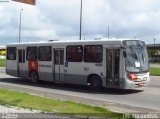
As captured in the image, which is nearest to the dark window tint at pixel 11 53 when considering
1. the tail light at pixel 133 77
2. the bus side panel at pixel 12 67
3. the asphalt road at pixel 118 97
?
the bus side panel at pixel 12 67

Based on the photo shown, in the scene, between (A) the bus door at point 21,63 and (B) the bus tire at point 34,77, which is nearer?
(B) the bus tire at point 34,77

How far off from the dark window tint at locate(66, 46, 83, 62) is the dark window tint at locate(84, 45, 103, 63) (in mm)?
444

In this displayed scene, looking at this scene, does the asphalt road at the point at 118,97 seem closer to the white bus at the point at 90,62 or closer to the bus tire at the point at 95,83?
the bus tire at the point at 95,83

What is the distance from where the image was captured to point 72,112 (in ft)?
40.3

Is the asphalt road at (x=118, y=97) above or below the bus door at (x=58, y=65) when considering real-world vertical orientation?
below

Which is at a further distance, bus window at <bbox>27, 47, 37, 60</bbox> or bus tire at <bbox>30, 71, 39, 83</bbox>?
bus tire at <bbox>30, 71, 39, 83</bbox>

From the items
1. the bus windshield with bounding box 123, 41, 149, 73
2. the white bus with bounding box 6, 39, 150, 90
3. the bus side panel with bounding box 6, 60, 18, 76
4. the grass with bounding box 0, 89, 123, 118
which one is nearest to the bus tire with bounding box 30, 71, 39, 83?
the white bus with bounding box 6, 39, 150, 90

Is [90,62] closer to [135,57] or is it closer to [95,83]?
[95,83]

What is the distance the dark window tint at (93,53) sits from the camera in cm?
2106

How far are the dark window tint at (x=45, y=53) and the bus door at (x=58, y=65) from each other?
48 cm

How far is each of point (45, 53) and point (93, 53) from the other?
439cm

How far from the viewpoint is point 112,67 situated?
803 inches

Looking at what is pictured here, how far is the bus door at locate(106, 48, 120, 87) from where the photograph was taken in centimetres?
2012

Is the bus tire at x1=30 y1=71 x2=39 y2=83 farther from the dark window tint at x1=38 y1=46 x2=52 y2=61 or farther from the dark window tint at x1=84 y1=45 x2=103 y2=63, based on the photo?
the dark window tint at x1=84 y1=45 x2=103 y2=63
